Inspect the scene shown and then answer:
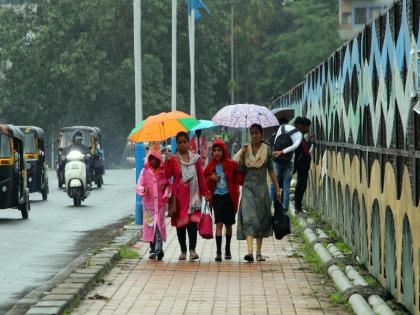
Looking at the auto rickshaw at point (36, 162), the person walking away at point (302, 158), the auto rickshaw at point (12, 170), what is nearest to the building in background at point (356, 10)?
the auto rickshaw at point (36, 162)

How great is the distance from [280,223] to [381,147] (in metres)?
3.67

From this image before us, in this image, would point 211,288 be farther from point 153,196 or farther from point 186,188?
point 153,196

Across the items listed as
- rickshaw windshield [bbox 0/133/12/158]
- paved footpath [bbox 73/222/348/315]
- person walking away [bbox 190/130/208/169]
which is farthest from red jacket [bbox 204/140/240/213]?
rickshaw windshield [bbox 0/133/12/158]

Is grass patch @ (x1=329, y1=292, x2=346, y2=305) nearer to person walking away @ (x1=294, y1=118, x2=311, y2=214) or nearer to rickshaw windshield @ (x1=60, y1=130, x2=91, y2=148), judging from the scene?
person walking away @ (x1=294, y1=118, x2=311, y2=214)

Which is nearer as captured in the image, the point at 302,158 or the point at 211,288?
the point at 211,288

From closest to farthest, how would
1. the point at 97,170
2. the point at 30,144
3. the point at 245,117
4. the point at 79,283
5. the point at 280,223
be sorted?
the point at 79,283
the point at 280,223
the point at 245,117
the point at 30,144
the point at 97,170

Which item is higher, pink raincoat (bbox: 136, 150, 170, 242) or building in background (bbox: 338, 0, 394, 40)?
building in background (bbox: 338, 0, 394, 40)

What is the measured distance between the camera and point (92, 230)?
21.1 meters

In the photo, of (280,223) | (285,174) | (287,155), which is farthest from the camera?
(285,174)

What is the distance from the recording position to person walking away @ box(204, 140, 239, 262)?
15.4m

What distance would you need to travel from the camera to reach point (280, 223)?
50.0ft

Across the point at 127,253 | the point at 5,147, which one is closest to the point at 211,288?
the point at 127,253

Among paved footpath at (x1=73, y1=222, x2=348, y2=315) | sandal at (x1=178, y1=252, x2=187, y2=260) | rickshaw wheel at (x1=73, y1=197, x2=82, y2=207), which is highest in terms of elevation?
rickshaw wheel at (x1=73, y1=197, x2=82, y2=207)

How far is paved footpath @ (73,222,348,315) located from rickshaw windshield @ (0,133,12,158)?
7793mm
